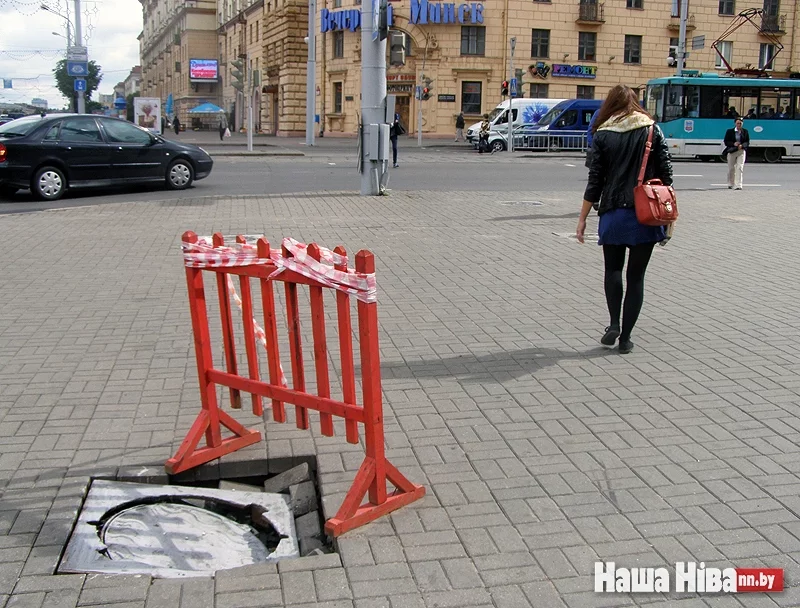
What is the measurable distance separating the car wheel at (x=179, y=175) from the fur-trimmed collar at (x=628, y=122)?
13.4 m

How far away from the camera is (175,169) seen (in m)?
18.2

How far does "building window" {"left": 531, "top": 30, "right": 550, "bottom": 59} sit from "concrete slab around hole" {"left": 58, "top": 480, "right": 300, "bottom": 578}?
166 feet

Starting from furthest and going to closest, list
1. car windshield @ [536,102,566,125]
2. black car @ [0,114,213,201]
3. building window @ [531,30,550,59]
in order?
building window @ [531,30,550,59] → car windshield @ [536,102,566,125] → black car @ [0,114,213,201]

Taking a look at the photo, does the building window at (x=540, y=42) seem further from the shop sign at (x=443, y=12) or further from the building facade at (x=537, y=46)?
the shop sign at (x=443, y=12)

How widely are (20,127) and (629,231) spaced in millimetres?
13523

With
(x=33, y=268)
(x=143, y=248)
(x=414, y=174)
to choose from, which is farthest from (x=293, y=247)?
Answer: (x=414, y=174)

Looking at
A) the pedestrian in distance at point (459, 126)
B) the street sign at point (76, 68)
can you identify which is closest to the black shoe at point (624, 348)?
the street sign at point (76, 68)

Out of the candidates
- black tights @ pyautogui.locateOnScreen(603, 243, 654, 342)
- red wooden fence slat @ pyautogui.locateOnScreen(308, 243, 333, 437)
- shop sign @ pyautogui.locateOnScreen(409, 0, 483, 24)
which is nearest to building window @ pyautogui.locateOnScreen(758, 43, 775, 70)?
shop sign @ pyautogui.locateOnScreen(409, 0, 483, 24)

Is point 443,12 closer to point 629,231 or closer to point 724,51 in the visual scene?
point 724,51

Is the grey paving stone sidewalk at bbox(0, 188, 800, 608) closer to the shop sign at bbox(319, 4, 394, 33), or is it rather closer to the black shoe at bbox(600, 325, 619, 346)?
the black shoe at bbox(600, 325, 619, 346)

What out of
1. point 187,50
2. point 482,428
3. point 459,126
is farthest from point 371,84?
point 187,50

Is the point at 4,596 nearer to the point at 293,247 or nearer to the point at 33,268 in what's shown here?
the point at 293,247

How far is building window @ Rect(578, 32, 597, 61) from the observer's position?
5234 centimetres

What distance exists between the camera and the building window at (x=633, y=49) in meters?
53.0
